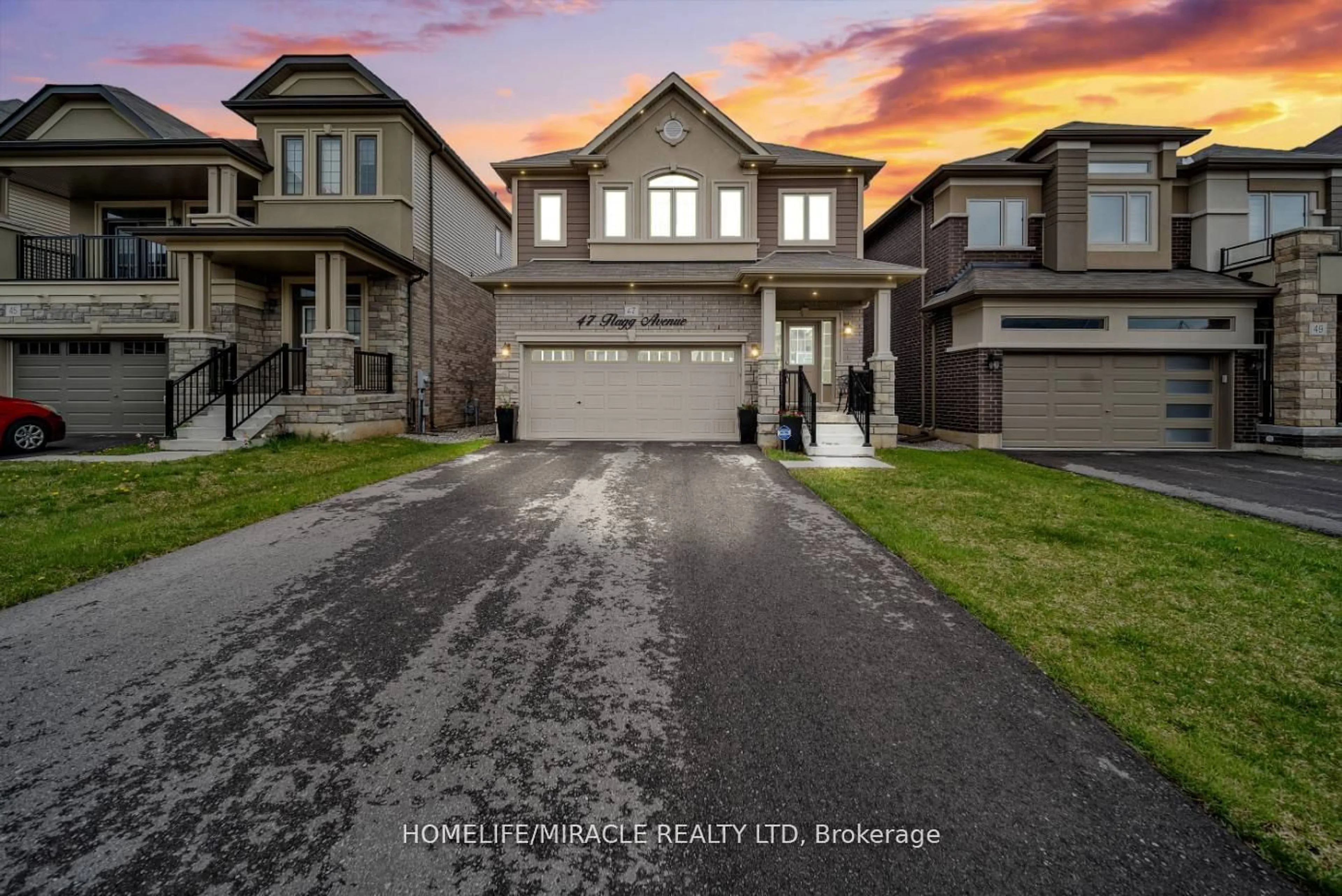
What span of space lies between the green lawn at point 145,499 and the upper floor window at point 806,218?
10.8 meters

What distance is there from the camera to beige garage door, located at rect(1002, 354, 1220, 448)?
14172 mm

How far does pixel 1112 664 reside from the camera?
126 inches

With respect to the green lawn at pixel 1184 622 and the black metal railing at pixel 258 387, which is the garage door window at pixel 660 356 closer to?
the green lawn at pixel 1184 622

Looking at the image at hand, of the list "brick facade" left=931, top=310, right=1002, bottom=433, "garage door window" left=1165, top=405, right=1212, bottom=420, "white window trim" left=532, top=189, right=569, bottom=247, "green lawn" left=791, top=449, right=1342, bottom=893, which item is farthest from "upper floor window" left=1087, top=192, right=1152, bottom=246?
"white window trim" left=532, top=189, right=569, bottom=247

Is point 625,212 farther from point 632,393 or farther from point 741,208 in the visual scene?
point 632,393

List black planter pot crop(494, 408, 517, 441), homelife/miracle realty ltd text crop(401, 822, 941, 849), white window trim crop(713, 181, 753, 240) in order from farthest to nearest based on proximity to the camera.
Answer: white window trim crop(713, 181, 753, 240)
black planter pot crop(494, 408, 517, 441)
homelife/miracle realty ltd text crop(401, 822, 941, 849)

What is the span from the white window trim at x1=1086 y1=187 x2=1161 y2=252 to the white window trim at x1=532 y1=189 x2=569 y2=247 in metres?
14.1

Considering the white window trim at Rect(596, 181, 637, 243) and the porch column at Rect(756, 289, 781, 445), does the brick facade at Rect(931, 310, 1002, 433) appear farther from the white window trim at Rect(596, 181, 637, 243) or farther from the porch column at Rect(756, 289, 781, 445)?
the white window trim at Rect(596, 181, 637, 243)

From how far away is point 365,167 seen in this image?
15.4 m

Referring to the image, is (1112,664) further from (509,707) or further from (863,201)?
(863,201)

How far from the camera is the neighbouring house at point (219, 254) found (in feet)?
46.6

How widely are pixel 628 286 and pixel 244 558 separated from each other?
11.1 metres

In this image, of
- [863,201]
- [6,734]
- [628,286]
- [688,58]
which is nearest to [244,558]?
[6,734]

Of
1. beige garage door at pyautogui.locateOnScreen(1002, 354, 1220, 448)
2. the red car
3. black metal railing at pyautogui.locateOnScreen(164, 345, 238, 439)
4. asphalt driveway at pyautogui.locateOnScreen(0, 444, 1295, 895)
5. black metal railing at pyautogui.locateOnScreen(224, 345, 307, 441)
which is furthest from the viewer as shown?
beige garage door at pyautogui.locateOnScreen(1002, 354, 1220, 448)
